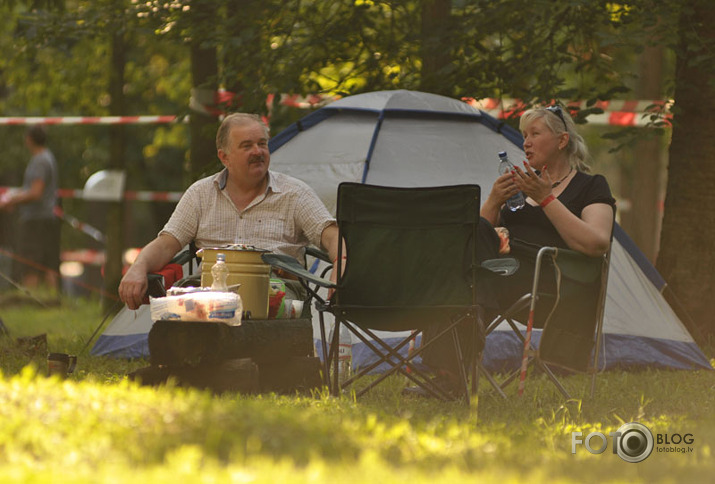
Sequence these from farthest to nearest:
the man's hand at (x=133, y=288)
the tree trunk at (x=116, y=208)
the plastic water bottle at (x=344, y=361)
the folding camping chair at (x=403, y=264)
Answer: the tree trunk at (x=116, y=208)
the plastic water bottle at (x=344, y=361)
the man's hand at (x=133, y=288)
the folding camping chair at (x=403, y=264)

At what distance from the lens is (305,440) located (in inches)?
137

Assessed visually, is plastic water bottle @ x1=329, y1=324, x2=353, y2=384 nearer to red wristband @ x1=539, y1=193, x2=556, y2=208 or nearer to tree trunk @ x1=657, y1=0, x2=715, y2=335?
red wristband @ x1=539, y1=193, x2=556, y2=208

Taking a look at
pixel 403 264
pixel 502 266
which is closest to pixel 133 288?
pixel 403 264

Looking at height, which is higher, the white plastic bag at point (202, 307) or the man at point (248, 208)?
the man at point (248, 208)

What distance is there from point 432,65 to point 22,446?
5.46 metres

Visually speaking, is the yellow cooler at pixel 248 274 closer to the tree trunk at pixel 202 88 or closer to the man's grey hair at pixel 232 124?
the man's grey hair at pixel 232 124

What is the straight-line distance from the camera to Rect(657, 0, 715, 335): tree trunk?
743cm

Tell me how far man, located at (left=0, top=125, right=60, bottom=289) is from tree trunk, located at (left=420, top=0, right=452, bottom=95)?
4633mm

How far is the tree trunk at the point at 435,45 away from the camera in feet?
25.4

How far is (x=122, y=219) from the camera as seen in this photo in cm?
1155

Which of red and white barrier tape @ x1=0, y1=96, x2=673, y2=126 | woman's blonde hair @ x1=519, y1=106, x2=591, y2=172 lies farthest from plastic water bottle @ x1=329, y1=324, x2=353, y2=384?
red and white barrier tape @ x1=0, y1=96, x2=673, y2=126

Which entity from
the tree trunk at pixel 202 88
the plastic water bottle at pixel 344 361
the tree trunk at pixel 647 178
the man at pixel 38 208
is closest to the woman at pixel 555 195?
the plastic water bottle at pixel 344 361

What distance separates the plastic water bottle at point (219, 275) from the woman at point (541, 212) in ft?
3.42

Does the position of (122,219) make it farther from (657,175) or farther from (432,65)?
(657,175)
